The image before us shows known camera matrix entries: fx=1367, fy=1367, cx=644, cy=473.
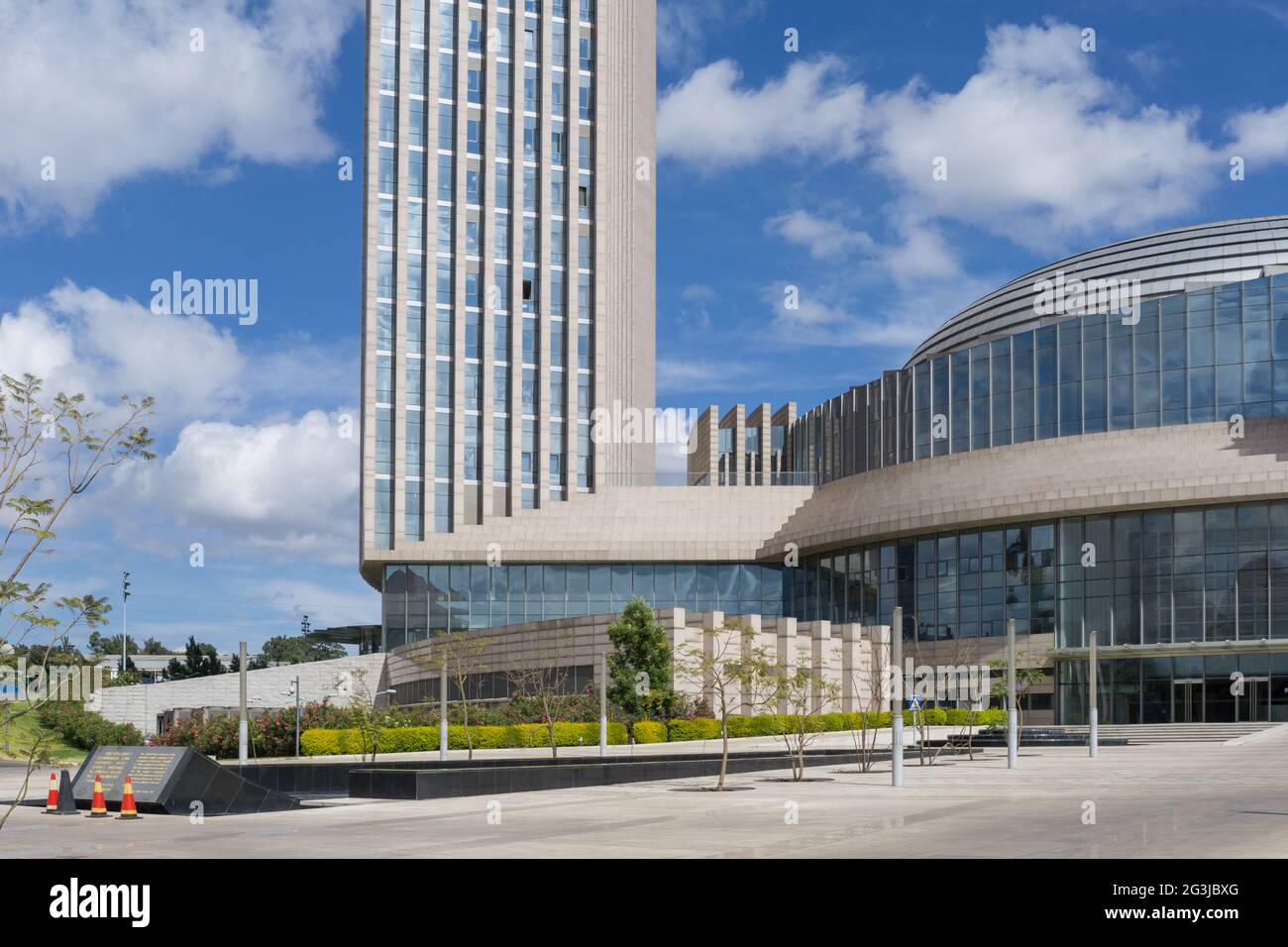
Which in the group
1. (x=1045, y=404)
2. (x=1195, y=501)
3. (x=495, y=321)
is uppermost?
(x=495, y=321)

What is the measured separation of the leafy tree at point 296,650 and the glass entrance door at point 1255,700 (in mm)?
109114

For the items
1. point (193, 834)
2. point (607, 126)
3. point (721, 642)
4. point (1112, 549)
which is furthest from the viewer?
point (607, 126)

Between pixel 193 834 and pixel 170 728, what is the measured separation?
32593 millimetres

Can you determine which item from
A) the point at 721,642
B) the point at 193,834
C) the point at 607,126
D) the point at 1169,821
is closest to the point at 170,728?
the point at 721,642

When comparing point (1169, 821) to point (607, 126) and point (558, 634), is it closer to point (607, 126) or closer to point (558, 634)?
point (558, 634)

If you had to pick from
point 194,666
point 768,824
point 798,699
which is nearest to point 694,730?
point 798,699

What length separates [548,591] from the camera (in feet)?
281

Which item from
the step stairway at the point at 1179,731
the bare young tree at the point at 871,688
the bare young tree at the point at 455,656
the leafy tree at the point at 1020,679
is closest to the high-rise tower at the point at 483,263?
the bare young tree at the point at 455,656

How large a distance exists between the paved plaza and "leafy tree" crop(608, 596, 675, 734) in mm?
22668

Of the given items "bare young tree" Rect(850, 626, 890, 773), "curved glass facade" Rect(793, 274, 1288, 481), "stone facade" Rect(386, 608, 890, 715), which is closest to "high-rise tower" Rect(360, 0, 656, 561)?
"stone facade" Rect(386, 608, 890, 715)

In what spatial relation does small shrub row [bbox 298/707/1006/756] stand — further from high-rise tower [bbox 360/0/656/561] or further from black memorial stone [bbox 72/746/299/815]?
high-rise tower [bbox 360/0/656/561]

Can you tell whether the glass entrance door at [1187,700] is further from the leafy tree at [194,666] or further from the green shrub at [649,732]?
the leafy tree at [194,666]

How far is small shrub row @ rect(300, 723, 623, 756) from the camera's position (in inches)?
1966
